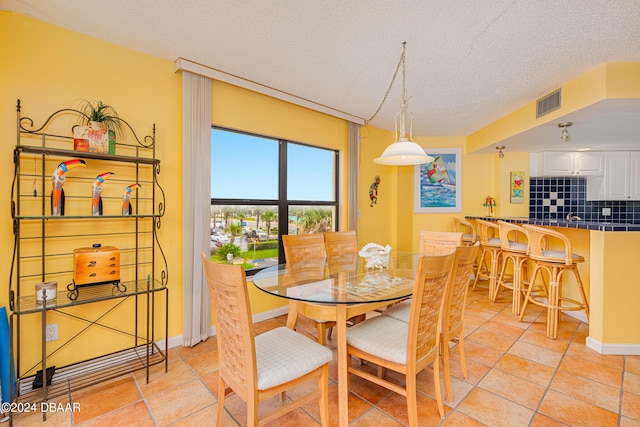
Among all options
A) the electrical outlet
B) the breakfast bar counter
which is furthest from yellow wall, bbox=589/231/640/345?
the electrical outlet

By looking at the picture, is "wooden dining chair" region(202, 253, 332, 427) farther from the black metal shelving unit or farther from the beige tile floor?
the black metal shelving unit

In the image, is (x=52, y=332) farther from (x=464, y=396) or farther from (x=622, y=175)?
(x=622, y=175)

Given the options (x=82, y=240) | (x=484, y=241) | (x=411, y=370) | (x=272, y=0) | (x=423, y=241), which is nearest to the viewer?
(x=411, y=370)

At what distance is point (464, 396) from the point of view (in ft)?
6.29

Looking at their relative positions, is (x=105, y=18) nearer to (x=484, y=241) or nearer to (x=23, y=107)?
(x=23, y=107)

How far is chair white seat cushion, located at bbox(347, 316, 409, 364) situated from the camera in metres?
1.61

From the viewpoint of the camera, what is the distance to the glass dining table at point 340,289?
5.42 ft

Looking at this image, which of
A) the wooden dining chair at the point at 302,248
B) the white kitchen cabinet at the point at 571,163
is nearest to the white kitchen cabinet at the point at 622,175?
the white kitchen cabinet at the point at 571,163

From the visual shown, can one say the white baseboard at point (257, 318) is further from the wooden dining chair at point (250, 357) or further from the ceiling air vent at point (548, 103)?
the ceiling air vent at point (548, 103)

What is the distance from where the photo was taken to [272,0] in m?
1.82

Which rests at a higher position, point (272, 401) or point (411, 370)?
point (411, 370)

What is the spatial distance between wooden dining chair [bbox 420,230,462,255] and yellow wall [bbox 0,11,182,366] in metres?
2.40

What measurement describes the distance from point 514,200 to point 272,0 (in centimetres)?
486

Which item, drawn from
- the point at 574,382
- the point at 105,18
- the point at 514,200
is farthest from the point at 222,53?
the point at 514,200
